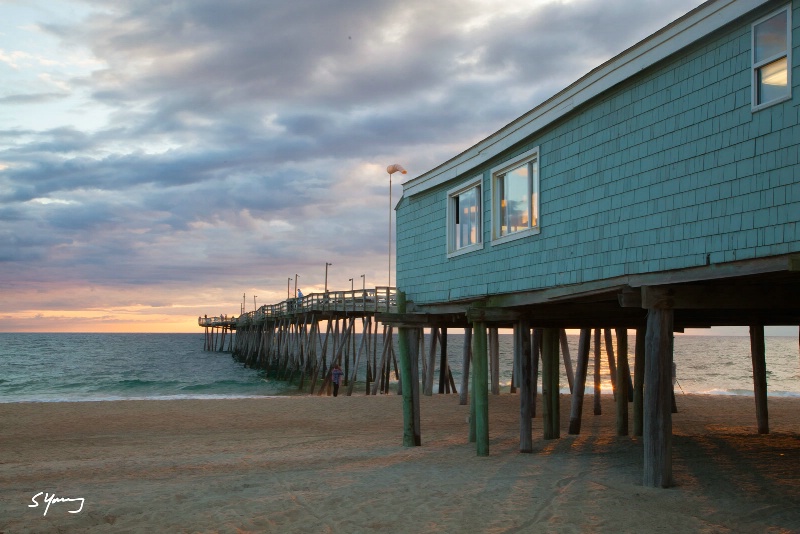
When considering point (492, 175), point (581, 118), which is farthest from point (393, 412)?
point (581, 118)

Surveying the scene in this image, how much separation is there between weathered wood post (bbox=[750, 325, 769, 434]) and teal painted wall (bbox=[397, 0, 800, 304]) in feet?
25.7

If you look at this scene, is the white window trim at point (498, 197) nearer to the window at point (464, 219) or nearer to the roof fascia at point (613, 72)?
the roof fascia at point (613, 72)

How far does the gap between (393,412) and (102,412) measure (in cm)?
866

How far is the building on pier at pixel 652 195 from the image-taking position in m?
7.21

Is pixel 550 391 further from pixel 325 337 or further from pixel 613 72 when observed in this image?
pixel 325 337

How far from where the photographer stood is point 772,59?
7141 millimetres

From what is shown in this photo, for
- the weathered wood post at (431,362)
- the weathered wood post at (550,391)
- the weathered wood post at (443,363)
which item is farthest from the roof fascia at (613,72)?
the weathered wood post at (431,362)

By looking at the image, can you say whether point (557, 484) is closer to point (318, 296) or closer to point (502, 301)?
point (502, 301)

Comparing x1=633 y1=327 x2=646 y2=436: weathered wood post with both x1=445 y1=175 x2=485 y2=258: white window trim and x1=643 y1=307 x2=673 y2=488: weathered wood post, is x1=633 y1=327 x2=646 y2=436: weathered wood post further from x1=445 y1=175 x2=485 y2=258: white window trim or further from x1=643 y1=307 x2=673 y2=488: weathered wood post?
x1=643 y1=307 x2=673 y2=488: weathered wood post

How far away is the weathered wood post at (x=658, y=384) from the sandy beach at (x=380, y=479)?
58cm

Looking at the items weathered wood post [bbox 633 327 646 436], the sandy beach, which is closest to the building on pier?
the sandy beach

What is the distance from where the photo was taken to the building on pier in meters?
7.21

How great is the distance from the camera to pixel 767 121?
7.19 metres

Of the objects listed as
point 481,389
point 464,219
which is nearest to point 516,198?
point 464,219
